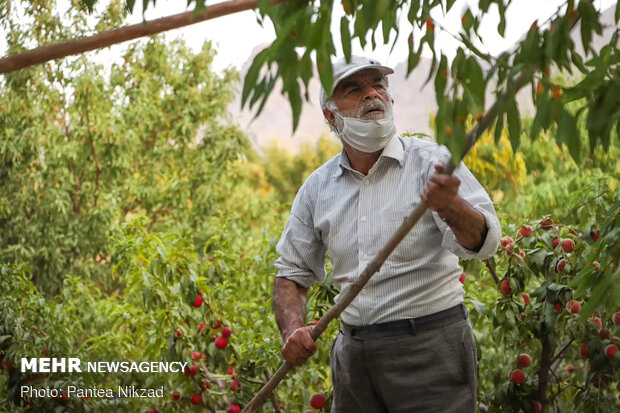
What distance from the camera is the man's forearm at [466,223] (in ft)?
6.08

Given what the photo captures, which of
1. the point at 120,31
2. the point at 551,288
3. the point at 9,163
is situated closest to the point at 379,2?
the point at 120,31

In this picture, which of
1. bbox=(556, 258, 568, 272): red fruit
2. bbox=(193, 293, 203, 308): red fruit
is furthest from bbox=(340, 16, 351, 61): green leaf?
bbox=(193, 293, 203, 308): red fruit

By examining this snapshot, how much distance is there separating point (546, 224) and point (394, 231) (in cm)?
115

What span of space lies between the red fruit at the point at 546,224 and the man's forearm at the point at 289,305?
1077mm

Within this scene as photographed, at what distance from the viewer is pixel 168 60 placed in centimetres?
1320

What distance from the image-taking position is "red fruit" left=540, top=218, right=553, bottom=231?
3.08 metres

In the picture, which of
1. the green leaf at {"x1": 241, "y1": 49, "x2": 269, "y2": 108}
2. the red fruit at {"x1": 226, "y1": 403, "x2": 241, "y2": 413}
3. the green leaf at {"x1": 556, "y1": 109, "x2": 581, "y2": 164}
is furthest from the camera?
the red fruit at {"x1": 226, "y1": 403, "x2": 241, "y2": 413}

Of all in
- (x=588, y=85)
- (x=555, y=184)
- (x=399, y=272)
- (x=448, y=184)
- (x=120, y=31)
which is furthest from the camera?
(x=555, y=184)

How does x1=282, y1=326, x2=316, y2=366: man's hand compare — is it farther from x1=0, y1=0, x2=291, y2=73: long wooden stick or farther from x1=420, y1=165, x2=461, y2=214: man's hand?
x1=0, y1=0, x2=291, y2=73: long wooden stick

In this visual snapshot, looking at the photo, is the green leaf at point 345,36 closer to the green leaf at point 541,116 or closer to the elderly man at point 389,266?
the green leaf at point 541,116

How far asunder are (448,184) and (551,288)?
148cm

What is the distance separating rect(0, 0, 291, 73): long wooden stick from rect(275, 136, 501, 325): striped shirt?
2.98 ft

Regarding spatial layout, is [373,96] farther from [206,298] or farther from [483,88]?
[206,298]

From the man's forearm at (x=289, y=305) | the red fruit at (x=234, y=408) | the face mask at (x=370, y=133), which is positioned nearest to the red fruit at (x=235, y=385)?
the red fruit at (x=234, y=408)
